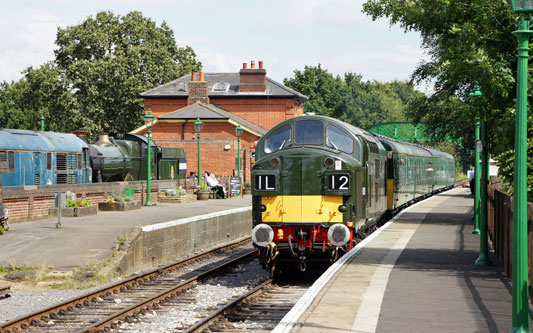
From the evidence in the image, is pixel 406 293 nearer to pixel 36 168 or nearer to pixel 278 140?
pixel 278 140

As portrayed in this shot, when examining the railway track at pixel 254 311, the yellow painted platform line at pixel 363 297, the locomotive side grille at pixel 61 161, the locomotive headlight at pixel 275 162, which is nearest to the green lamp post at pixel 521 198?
the yellow painted platform line at pixel 363 297

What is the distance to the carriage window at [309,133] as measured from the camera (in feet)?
49.8

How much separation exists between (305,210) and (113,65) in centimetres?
5242

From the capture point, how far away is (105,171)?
34875 mm

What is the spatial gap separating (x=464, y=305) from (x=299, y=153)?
5.48 m

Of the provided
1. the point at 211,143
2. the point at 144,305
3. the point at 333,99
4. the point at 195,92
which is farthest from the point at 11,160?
the point at 333,99

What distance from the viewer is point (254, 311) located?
12.7 metres

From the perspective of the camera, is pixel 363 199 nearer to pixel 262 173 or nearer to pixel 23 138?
pixel 262 173

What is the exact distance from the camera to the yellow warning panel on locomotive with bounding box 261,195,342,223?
14.5 m

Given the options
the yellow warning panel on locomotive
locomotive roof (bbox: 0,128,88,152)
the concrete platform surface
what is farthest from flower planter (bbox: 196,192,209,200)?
the yellow warning panel on locomotive

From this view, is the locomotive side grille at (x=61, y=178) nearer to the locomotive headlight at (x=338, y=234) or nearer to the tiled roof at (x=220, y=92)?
the locomotive headlight at (x=338, y=234)

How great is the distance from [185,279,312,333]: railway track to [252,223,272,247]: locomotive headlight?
920mm

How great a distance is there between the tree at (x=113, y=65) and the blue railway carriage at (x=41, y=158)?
1395 inches

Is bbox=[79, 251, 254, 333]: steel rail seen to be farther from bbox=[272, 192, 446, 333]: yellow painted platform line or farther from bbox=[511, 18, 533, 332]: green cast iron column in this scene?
bbox=[511, 18, 533, 332]: green cast iron column
